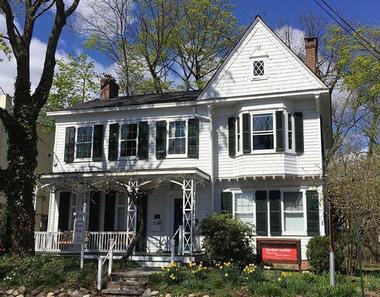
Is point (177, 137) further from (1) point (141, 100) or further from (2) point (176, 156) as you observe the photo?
(1) point (141, 100)

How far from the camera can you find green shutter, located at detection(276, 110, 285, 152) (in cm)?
1964

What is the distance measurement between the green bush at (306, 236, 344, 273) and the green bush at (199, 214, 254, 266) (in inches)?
92.3

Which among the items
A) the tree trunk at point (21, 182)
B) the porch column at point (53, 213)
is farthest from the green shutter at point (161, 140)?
the tree trunk at point (21, 182)

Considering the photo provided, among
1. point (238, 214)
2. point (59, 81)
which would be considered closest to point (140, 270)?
point (238, 214)

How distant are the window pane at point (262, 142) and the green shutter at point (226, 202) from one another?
7.67 feet

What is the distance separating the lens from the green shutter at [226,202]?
67.3 feet

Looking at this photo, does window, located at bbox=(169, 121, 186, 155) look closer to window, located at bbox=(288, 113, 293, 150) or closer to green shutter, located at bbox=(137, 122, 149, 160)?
green shutter, located at bbox=(137, 122, 149, 160)

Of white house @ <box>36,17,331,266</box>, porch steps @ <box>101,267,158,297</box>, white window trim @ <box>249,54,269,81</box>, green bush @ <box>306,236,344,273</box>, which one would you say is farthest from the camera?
white window trim @ <box>249,54,269,81</box>

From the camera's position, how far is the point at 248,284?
1369 centimetres

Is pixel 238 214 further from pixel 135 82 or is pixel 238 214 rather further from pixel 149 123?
pixel 135 82

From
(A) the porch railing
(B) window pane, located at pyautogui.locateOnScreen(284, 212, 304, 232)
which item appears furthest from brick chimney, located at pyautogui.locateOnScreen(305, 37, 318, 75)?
(A) the porch railing

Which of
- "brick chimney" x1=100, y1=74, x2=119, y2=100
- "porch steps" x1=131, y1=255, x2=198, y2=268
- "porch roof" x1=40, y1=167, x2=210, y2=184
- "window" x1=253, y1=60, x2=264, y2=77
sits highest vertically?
"brick chimney" x1=100, y1=74, x2=119, y2=100

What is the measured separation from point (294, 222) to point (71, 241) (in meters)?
9.45

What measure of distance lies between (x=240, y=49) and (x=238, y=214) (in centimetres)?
727
